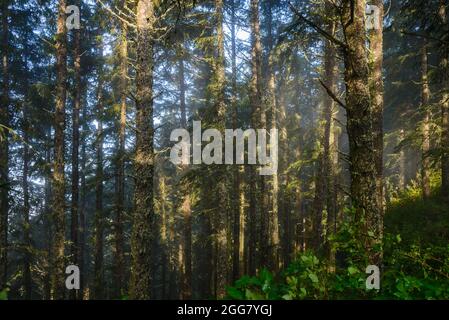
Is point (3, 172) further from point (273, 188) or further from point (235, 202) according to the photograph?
point (273, 188)

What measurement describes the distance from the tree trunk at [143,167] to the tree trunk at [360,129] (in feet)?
15.7

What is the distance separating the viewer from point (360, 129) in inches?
195

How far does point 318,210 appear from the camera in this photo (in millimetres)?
13812

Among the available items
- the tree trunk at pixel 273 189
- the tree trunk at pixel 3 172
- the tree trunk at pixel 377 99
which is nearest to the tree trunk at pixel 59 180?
the tree trunk at pixel 3 172

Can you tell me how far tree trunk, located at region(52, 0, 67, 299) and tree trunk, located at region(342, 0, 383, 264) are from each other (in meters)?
10.6

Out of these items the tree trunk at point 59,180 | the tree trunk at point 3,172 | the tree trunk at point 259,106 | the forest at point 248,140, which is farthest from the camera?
the tree trunk at point 259,106

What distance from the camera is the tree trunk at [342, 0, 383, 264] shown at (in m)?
4.88

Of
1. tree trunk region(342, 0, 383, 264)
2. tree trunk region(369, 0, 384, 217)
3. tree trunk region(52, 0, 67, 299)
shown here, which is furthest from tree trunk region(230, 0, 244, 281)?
tree trunk region(342, 0, 383, 264)

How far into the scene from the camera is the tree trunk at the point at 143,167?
Result: 25.7 ft

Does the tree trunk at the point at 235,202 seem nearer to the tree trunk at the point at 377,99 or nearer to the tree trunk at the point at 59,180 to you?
the tree trunk at the point at 377,99

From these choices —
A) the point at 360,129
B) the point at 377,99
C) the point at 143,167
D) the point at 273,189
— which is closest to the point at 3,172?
the point at 143,167

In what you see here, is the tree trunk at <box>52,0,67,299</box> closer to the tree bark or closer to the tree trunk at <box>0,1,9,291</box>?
the tree trunk at <box>0,1,9,291</box>

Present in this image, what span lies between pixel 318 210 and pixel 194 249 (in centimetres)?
2317
